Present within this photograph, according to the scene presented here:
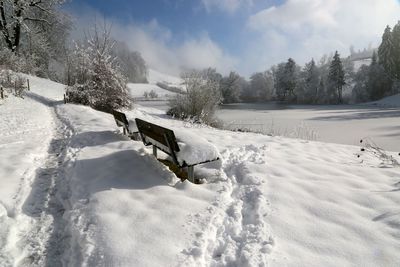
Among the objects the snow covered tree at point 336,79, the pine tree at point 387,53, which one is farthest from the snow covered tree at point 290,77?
the pine tree at point 387,53

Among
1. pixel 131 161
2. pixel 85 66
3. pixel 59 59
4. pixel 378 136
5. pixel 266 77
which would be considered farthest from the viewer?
pixel 266 77

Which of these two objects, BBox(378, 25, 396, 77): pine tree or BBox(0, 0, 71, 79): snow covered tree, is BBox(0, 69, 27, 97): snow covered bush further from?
BBox(378, 25, 396, 77): pine tree

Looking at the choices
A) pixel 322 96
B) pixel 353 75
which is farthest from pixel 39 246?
pixel 353 75

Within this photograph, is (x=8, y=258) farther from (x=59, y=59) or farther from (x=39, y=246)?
(x=59, y=59)

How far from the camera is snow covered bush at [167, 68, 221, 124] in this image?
18.4 metres

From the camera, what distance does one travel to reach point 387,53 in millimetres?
56625

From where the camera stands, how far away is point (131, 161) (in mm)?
5441

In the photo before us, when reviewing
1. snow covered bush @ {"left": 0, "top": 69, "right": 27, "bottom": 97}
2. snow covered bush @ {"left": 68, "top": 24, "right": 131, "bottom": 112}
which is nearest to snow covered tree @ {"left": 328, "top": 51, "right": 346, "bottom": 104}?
snow covered bush @ {"left": 68, "top": 24, "right": 131, "bottom": 112}

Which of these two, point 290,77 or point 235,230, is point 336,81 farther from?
point 235,230

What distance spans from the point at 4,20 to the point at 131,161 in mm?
30679

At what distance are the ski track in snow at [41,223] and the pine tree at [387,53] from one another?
214 feet

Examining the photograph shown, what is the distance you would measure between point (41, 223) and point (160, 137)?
6.93ft

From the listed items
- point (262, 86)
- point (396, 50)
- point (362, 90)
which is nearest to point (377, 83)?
point (362, 90)

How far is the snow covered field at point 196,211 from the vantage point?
287cm
